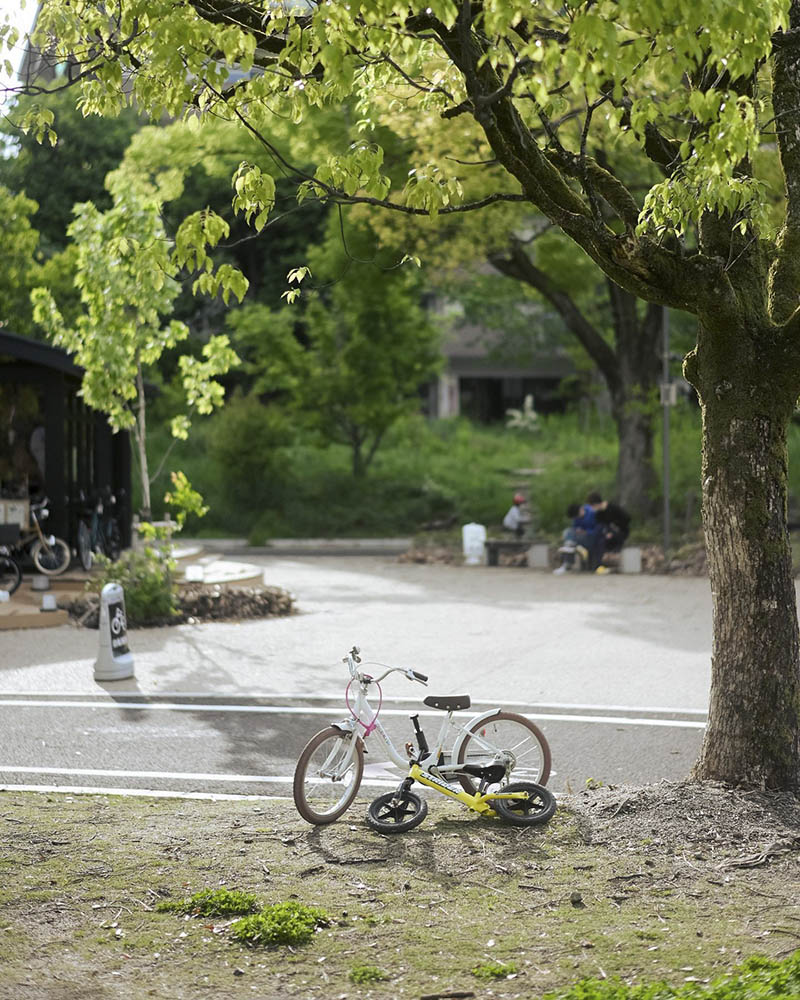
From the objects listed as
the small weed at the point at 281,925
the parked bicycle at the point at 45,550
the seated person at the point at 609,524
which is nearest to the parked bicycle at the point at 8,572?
the parked bicycle at the point at 45,550

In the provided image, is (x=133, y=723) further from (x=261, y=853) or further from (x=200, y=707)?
(x=261, y=853)

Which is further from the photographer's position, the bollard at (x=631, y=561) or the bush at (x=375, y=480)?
the bush at (x=375, y=480)

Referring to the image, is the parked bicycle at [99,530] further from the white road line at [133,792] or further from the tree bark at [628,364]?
the white road line at [133,792]

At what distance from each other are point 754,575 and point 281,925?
3.31 meters

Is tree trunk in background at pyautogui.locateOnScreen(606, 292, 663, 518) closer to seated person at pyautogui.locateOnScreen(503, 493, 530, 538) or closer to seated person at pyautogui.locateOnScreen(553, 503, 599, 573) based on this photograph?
seated person at pyautogui.locateOnScreen(503, 493, 530, 538)

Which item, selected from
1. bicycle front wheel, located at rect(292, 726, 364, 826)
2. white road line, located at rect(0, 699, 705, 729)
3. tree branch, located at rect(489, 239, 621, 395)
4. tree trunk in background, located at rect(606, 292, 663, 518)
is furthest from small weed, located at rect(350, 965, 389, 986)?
tree branch, located at rect(489, 239, 621, 395)

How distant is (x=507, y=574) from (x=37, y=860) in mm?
17901

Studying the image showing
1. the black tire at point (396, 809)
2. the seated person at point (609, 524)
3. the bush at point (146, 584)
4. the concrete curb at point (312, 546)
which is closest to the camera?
the black tire at point (396, 809)

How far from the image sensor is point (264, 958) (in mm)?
5203

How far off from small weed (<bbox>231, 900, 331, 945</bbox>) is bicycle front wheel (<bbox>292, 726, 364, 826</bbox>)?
4.71 feet

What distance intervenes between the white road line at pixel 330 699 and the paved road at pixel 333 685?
0.02 metres

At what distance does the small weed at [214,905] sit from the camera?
5691mm

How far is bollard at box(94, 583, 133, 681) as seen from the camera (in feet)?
41.1

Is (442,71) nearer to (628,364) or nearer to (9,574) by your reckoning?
(9,574)
